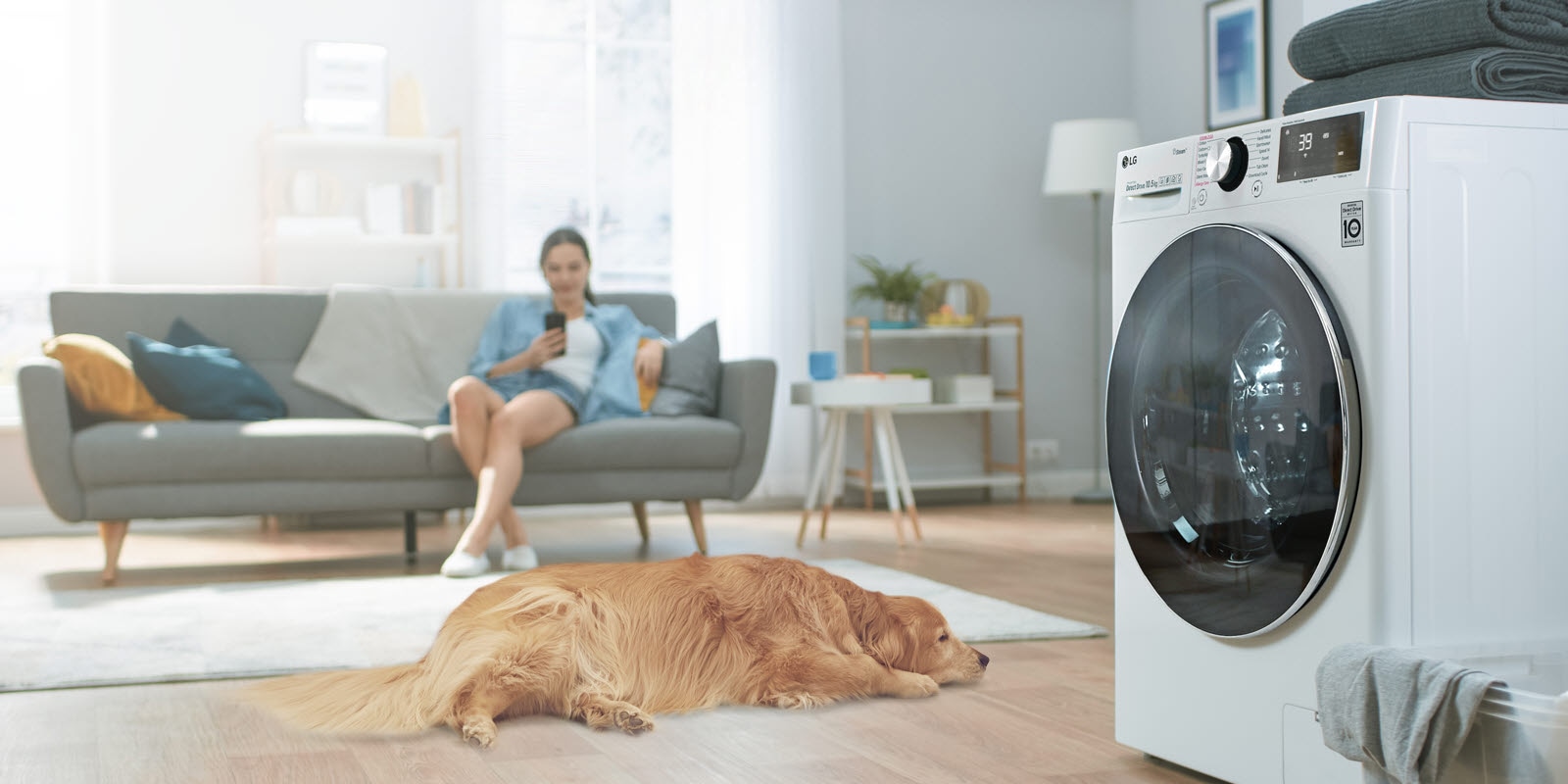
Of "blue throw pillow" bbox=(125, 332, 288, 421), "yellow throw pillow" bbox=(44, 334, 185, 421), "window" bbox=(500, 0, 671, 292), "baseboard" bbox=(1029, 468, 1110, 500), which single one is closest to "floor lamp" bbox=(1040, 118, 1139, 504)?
"baseboard" bbox=(1029, 468, 1110, 500)

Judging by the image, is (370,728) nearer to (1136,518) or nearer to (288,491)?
(1136,518)

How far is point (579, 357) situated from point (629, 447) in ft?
1.19

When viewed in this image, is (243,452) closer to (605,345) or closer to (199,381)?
(199,381)

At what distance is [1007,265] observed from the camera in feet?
19.4

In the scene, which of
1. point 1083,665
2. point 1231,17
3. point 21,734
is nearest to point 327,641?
point 21,734

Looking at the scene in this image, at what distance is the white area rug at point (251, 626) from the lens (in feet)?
7.61

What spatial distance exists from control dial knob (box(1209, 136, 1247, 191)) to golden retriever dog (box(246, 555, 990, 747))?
840mm

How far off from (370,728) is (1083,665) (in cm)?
116

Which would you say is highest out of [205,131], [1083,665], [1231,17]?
[1231,17]

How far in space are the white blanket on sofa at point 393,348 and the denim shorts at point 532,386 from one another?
0.27 m

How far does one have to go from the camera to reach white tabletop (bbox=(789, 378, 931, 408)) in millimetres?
3957

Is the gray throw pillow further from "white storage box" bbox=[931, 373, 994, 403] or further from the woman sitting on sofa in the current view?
"white storage box" bbox=[931, 373, 994, 403]

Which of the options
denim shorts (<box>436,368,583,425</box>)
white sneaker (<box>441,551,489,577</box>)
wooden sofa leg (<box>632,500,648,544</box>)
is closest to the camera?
white sneaker (<box>441,551,489,577</box>)

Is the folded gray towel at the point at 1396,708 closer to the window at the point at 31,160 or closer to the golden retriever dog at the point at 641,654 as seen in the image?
the golden retriever dog at the point at 641,654
